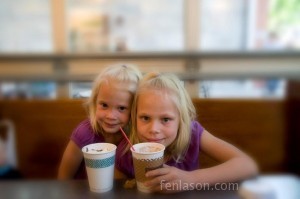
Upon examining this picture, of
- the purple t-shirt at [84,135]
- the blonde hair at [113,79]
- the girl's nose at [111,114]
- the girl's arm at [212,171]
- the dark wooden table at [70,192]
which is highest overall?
the blonde hair at [113,79]

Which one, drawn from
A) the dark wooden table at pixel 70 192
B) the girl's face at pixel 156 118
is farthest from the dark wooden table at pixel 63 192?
Result: the girl's face at pixel 156 118

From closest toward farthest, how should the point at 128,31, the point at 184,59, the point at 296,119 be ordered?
the point at 296,119
the point at 184,59
the point at 128,31

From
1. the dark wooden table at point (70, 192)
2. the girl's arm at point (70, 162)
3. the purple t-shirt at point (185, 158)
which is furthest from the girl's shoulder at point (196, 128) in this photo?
the girl's arm at point (70, 162)

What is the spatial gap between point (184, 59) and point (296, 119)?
0.24m

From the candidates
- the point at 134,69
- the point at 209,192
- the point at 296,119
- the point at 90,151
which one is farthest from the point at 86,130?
the point at 296,119

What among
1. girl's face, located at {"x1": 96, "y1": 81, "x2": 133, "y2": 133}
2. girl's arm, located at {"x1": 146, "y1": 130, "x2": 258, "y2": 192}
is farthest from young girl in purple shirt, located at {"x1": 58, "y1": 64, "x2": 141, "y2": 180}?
girl's arm, located at {"x1": 146, "y1": 130, "x2": 258, "y2": 192}

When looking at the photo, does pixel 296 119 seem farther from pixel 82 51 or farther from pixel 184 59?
pixel 82 51

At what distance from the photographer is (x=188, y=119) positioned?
0.57m

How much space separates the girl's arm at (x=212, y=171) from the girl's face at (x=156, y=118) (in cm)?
6

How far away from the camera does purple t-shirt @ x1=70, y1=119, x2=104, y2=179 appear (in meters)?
Result: 0.57

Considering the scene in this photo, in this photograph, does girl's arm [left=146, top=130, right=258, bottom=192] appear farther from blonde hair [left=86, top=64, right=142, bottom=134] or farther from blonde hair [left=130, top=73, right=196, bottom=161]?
blonde hair [left=86, top=64, right=142, bottom=134]

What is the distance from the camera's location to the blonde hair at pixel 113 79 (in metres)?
0.56

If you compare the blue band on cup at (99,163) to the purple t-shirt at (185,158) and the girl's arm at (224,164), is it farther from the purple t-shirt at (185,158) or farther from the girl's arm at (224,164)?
the girl's arm at (224,164)

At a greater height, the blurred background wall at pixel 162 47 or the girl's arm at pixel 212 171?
the blurred background wall at pixel 162 47
